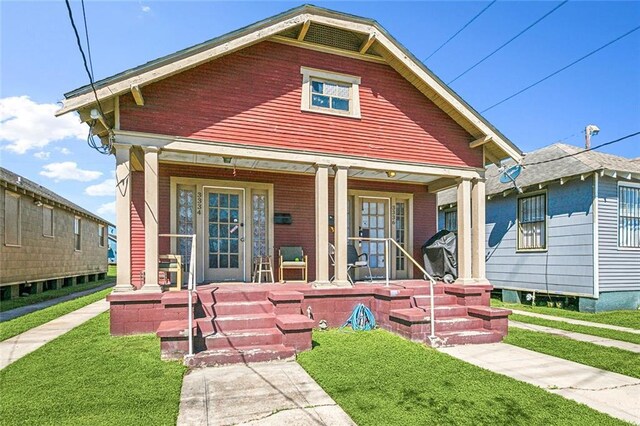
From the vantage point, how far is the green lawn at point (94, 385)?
3453mm

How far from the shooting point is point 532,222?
1162 cm

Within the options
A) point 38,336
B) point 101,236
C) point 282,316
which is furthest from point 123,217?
point 101,236

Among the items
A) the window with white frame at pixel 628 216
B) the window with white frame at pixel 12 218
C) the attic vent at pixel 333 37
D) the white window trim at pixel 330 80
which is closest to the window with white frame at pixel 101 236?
the window with white frame at pixel 12 218

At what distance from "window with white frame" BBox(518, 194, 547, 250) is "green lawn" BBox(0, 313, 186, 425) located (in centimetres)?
1041

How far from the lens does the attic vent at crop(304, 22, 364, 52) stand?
7.61 metres

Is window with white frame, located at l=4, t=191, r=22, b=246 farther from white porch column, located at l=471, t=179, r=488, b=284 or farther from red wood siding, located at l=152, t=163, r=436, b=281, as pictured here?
white porch column, located at l=471, t=179, r=488, b=284

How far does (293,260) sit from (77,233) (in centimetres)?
1394

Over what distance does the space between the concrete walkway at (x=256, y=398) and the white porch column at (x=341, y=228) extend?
264cm

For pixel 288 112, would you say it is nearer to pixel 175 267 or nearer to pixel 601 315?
pixel 175 267

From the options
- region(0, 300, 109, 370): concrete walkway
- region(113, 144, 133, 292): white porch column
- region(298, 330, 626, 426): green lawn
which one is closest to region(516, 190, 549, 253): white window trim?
region(298, 330, 626, 426): green lawn

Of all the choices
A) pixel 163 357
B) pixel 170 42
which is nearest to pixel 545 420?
pixel 163 357

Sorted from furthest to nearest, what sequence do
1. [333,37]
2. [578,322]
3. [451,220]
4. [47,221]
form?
[451,220]
[47,221]
[578,322]
[333,37]

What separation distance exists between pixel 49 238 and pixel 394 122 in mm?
13336

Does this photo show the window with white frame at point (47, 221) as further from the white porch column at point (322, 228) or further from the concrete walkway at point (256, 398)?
the concrete walkway at point (256, 398)
